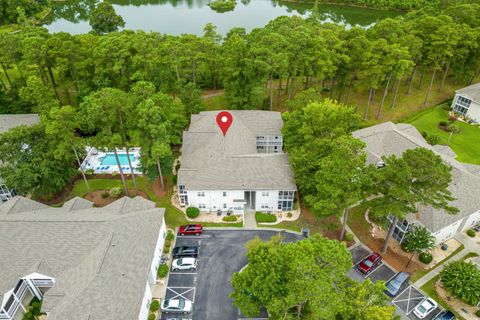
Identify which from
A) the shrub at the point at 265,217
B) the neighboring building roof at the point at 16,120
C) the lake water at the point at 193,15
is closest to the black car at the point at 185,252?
the shrub at the point at 265,217

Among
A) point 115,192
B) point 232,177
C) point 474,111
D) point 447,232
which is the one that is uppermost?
point 232,177

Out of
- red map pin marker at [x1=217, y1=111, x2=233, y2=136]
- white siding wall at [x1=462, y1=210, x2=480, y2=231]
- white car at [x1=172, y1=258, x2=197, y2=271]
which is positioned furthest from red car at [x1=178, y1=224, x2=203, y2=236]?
white siding wall at [x1=462, y1=210, x2=480, y2=231]

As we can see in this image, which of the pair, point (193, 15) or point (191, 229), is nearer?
point (191, 229)

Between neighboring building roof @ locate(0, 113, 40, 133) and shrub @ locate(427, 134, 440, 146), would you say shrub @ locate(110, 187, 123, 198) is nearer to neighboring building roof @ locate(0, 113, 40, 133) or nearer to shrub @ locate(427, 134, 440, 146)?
neighboring building roof @ locate(0, 113, 40, 133)

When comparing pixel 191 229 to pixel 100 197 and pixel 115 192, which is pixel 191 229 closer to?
pixel 115 192

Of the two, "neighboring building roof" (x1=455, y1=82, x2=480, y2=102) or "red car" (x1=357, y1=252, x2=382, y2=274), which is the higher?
"neighboring building roof" (x1=455, y1=82, x2=480, y2=102)

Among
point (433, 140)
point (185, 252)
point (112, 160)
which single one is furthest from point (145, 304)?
point (433, 140)
